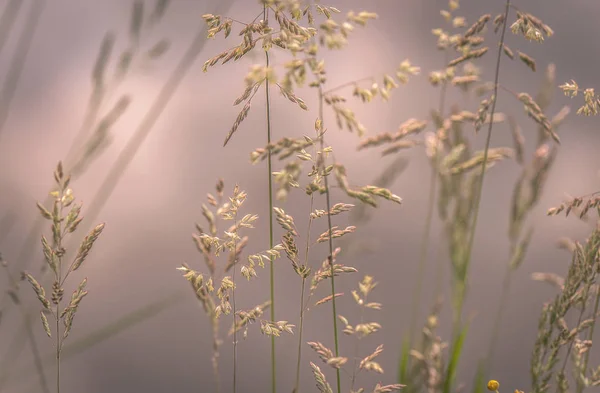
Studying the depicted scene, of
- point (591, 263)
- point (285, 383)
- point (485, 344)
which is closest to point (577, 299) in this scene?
point (591, 263)

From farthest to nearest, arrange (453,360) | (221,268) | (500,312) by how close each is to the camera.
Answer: (500,312) → (453,360) → (221,268)

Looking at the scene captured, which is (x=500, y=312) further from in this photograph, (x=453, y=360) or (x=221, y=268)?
(x=221, y=268)

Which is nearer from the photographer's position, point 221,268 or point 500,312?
point 221,268

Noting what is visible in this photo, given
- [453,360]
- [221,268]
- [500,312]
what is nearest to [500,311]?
[500,312]

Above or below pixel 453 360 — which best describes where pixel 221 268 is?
above

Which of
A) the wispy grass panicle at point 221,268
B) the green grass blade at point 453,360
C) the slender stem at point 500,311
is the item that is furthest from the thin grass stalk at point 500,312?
the wispy grass panicle at point 221,268

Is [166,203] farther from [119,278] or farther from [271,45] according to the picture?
[271,45]

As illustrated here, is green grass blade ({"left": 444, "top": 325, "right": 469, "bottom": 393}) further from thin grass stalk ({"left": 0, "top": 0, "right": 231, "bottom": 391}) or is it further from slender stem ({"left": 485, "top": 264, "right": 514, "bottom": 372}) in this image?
thin grass stalk ({"left": 0, "top": 0, "right": 231, "bottom": 391})

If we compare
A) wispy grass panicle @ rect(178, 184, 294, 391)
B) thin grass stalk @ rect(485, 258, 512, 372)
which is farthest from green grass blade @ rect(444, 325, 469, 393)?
wispy grass panicle @ rect(178, 184, 294, 391)

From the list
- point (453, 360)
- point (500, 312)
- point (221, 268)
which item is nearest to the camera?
point (221, 268)

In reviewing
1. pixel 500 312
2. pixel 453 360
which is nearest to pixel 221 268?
pixel 453 360

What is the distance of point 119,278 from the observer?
3.87ft

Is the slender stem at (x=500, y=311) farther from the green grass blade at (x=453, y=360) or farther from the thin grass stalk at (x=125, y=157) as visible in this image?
the thin grass stalk at (x=125, y=157)

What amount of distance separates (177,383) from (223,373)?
11cm
